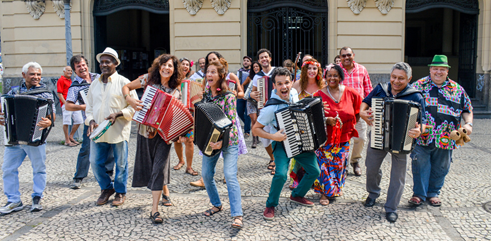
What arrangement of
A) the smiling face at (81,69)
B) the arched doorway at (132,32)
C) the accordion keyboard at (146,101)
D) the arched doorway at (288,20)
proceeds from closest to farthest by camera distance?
the accordion keyboard at (146,101) → the smiling face at (81,69) → the arched doorway at (288,20) → the arched doorway at (132,32)

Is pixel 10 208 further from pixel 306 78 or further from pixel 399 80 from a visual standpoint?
pixel 399 80

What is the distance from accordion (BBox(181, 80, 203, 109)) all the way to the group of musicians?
141 millimetres

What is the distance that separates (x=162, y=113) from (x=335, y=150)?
2149mm

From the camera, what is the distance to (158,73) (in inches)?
179

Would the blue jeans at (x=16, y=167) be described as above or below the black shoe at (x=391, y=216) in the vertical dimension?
above

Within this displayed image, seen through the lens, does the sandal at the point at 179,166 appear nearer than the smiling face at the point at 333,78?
No

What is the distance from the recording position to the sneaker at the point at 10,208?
4.55 metres

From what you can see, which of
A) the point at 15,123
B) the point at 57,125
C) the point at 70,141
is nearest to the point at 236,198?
the point at 15,123

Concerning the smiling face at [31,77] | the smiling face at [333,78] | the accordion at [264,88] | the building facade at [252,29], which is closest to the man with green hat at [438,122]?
the smiling face at [333,78]

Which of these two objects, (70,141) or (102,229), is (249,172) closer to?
(102,229)

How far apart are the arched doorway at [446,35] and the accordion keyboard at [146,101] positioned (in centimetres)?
1141

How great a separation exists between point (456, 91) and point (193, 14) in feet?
31.0

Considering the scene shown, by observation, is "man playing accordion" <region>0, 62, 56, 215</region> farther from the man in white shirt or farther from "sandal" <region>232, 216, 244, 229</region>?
"sandal" <region>232, 216, 244, 229</region>

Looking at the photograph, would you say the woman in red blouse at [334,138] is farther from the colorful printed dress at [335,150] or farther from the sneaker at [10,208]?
the sneaker at [10,208]
